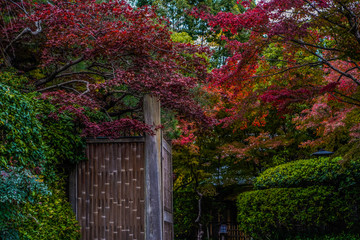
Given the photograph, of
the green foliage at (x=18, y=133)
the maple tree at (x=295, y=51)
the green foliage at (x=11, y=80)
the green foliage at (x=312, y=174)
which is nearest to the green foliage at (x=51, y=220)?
the green foliage at (x=18, y=133)

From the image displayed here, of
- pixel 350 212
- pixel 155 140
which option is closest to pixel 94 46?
pixel 155 140

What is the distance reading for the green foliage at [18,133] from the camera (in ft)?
12.6

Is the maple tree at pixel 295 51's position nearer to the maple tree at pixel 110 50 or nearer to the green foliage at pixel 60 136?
the maple tree at pixel 110 50

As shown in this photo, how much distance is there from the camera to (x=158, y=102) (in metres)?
6.36

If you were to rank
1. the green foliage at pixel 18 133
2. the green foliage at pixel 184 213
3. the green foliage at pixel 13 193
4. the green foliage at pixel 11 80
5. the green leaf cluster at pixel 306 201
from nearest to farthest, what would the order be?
the green foliage at pixel 13 193
the green foliage at pixel 18 133
the green foliage at pixel 11 80
the green leaf cluster at pixel 306 201
the green foliage at pixel 184 213

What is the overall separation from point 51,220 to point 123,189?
4.27 ft

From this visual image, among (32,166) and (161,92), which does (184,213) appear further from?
(32,166)

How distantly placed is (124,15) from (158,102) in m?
1.55

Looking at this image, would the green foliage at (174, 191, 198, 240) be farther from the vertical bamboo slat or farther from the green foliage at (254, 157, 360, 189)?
the vertical bamboo slat

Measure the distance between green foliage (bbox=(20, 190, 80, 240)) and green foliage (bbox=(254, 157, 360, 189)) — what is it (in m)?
4.62

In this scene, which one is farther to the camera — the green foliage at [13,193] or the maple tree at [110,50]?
the maple tree at [110,50]

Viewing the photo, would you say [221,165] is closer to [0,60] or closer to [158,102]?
[158,102]

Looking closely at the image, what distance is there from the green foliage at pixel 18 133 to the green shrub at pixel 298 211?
5414mm

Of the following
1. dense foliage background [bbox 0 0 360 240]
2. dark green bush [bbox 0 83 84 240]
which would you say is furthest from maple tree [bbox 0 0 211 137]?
dark green bush [bbox 0 83 84 240]
